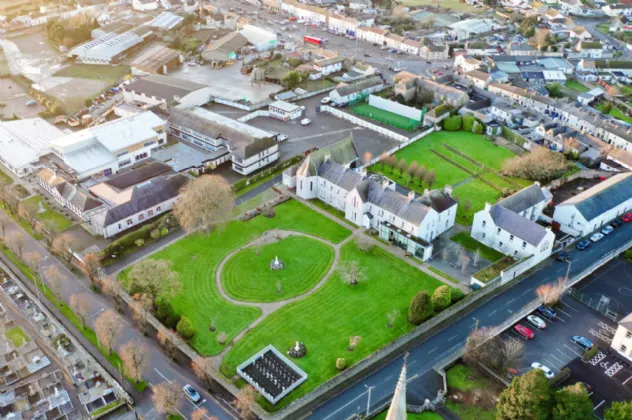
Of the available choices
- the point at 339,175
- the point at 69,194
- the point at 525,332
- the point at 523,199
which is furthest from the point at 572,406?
the point at 69,194

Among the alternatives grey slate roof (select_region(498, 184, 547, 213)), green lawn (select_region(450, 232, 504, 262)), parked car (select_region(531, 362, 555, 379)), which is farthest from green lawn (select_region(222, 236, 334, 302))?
parked car (select_region(531, 362, 555, 379))

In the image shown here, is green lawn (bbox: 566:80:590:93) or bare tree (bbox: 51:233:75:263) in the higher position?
bare tree (bbox: 51:233:75:263)

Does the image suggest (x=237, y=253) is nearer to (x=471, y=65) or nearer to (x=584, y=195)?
(x=584, y=195)

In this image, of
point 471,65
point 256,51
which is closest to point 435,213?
point 471,65

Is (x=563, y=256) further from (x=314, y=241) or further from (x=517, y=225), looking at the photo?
(x=314, y=241)

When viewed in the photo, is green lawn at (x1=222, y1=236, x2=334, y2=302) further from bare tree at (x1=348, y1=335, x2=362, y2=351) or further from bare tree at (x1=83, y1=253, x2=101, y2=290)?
bare tree at (x1=83, y1=253, x2=101, y2=290)

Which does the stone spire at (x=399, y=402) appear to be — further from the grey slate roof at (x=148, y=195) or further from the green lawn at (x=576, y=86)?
the green lawn at (x=576, y=86)
